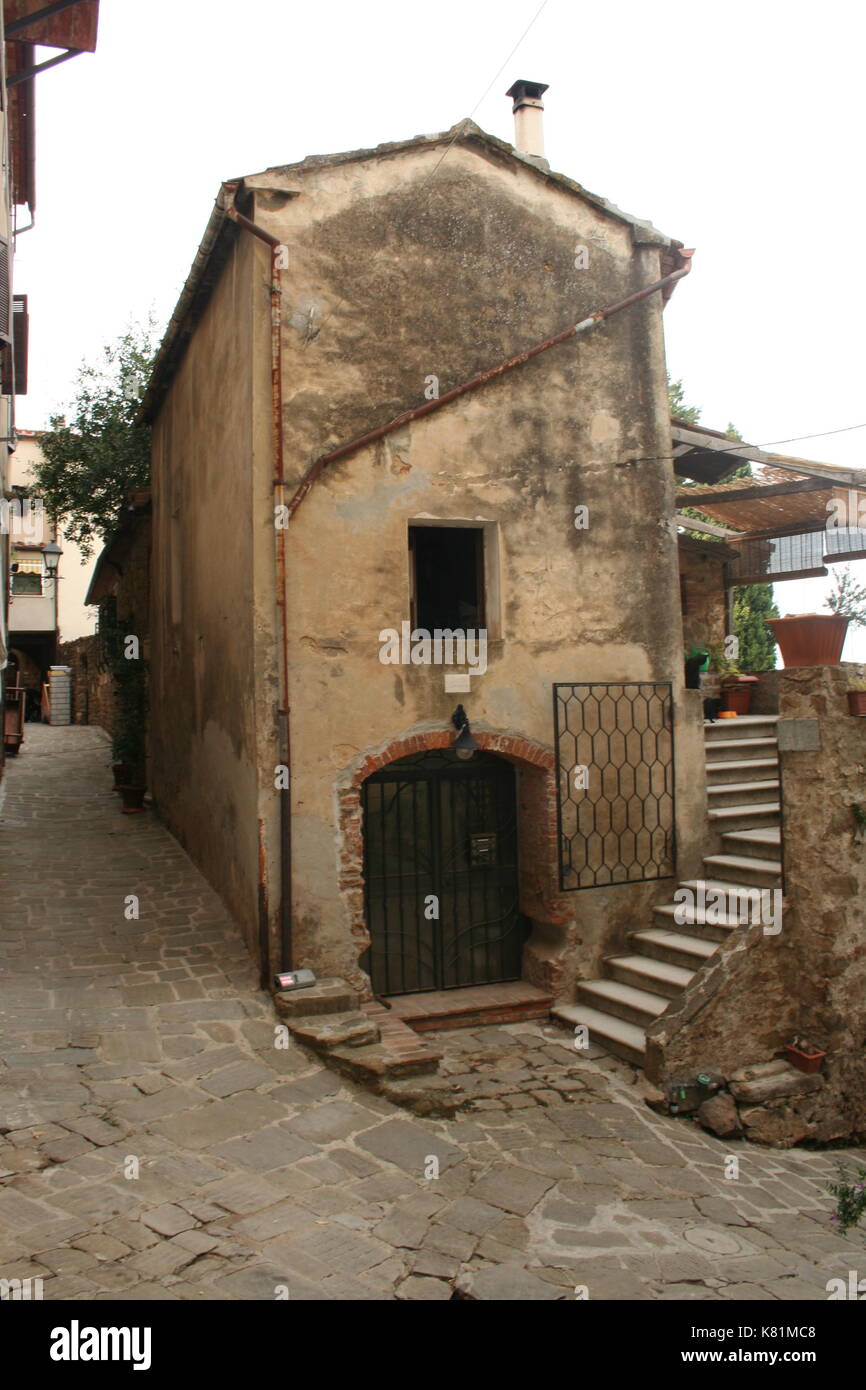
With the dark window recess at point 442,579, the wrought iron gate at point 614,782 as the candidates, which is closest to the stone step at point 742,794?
the wrought iron gate at point 614,782

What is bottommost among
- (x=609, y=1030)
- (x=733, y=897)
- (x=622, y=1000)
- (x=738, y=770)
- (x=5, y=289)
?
(x=609, y=1030)

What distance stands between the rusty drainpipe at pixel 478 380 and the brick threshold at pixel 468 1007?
13.8 feet

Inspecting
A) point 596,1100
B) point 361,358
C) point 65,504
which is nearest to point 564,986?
point 596,1100

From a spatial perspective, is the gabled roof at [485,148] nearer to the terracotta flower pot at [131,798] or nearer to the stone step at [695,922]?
the stone step at [695,922]

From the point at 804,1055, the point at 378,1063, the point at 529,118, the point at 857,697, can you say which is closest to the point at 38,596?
the point at 529,118

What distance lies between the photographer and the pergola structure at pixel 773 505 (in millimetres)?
9867

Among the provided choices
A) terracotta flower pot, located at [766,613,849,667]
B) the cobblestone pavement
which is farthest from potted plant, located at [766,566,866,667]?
the cobblestone pavement

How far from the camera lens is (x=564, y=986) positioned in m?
8.45

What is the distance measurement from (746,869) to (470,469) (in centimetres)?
426

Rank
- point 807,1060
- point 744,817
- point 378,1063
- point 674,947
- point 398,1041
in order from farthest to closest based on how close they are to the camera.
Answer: point 744,817
point 674,947
point 807,1060
point 398,1041
point 378,1063

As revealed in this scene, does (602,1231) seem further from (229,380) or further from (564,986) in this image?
(229,380)

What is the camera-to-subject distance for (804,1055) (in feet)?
24.3

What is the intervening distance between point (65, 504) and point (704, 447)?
10.4 m

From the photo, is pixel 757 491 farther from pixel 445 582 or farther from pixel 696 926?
pixel 696 926
